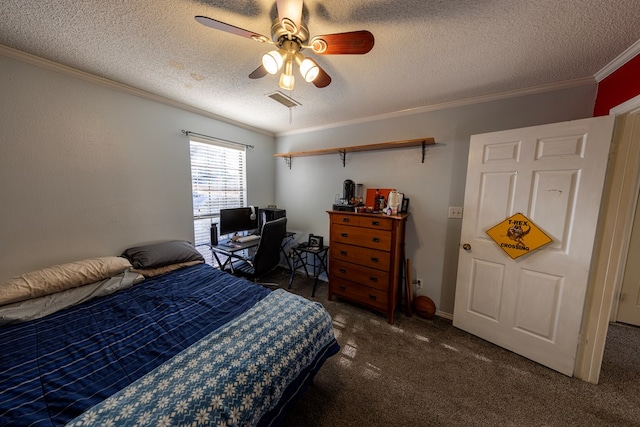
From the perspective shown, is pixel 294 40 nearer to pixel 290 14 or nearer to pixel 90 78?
pixel 290 14

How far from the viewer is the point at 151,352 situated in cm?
112

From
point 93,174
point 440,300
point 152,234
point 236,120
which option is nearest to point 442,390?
point 440,300

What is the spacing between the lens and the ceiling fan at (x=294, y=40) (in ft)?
3.28

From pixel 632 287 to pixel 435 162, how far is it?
8.15 feet

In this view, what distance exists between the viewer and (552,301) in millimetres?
1693

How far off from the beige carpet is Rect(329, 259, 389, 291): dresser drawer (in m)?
0.49

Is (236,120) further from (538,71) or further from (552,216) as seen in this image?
(552,216)

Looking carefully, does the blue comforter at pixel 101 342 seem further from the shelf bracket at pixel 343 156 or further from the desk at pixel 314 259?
the shelf bracket at pixel 343 156

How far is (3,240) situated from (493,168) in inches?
160

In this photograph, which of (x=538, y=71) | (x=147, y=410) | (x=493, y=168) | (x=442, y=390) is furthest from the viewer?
(x=493, y=168)

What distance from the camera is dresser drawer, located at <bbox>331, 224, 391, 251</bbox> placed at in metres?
2.21

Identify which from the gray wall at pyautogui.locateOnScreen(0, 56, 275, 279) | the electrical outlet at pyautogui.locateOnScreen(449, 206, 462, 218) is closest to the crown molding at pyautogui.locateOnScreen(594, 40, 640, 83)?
the electrical outlet at pyautogui.locateOnScreen(449, 206, 462, 218)

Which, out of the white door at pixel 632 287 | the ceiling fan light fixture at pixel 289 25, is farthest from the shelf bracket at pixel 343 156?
the white door at pixel 632 287

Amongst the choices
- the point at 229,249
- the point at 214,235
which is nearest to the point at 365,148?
the point at 229,249
